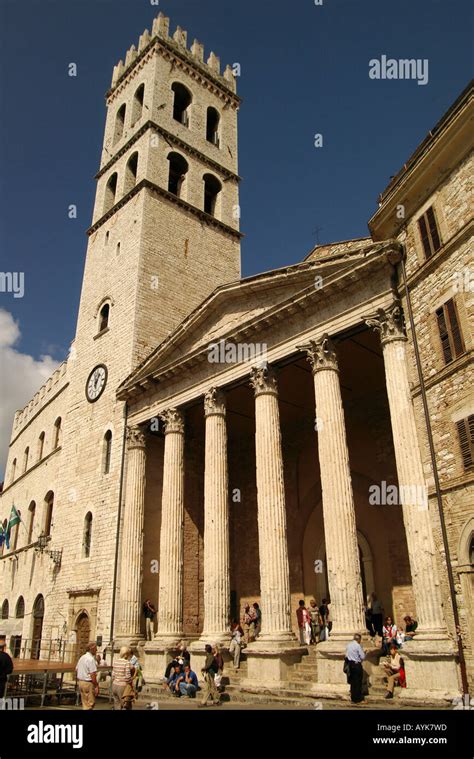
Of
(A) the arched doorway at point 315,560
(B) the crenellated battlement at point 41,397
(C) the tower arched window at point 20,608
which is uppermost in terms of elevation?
(B) the crenellated battlement at point 41,397

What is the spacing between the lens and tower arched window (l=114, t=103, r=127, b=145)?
31922 millimetres

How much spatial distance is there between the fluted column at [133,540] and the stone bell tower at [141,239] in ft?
2.36

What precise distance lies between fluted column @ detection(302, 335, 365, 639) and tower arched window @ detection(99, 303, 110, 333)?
42.2ft

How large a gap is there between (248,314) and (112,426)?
7.75 metres

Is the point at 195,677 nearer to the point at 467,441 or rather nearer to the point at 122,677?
the point at 122,677

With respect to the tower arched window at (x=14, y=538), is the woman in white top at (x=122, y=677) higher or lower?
lower

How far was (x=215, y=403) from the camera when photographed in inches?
723

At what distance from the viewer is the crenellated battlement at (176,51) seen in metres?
31.0

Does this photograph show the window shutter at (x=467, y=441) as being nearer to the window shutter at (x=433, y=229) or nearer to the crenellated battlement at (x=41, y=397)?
the window shutter at (x=433, y=229)

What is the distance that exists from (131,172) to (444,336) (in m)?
21.9

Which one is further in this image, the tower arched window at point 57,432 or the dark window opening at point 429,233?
the tower arched window at point 57,432

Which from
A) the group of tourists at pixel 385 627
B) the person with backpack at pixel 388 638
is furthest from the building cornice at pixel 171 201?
the person with backpack at pixel 388 638
